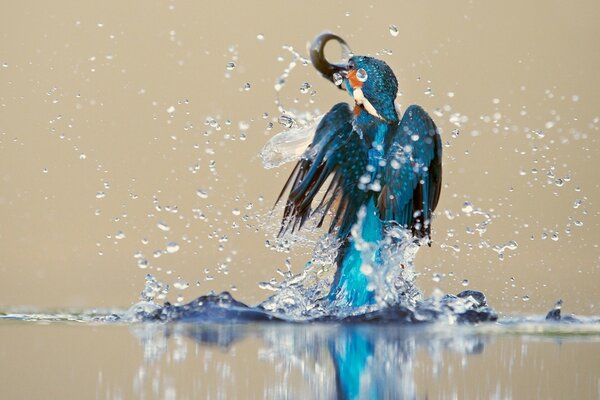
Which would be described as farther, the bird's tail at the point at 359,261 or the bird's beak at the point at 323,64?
the bird's beak at the point at 323,64

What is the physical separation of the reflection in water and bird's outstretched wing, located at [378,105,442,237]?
1.28 feet

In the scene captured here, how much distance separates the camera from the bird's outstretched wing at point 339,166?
3523mm

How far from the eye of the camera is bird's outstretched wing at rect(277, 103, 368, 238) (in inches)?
139

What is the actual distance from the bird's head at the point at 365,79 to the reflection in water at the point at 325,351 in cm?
70

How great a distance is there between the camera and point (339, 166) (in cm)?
354

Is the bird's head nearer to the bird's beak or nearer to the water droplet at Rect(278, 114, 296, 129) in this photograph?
the bird's beak

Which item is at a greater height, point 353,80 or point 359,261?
point 353,80

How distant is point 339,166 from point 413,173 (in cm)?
24

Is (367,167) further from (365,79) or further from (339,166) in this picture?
(365,79)

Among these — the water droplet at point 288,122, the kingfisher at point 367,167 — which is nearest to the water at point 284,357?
the kingfisher at point 367,167

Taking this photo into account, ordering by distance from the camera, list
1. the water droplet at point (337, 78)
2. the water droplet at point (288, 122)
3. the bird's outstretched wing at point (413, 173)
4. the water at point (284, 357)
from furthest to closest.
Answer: the water droplet at point (288, 122) < the water droplet at point (337, 78) < the bird's outstretched wing at point (413, 173) < the water at point (284, 357)

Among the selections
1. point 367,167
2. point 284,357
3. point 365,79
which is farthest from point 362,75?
point 284,357

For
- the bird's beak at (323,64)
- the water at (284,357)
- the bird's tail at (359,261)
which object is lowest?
the water at (284,357)

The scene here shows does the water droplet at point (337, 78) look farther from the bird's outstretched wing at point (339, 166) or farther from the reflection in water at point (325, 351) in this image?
the reflection in water at point (325, 351)
